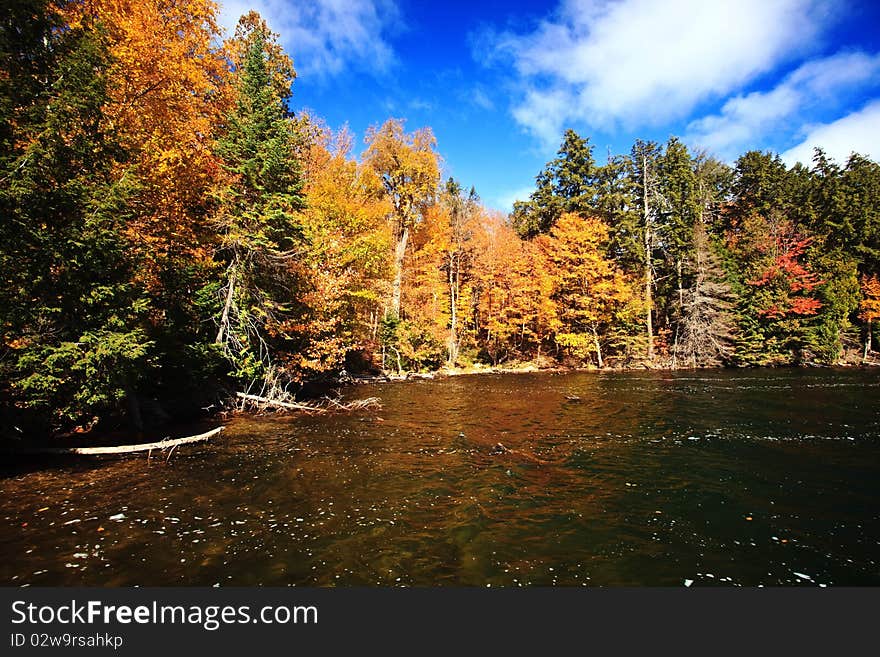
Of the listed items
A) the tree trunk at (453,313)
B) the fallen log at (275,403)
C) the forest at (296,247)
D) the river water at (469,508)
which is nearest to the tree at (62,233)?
the forest at (296,247)

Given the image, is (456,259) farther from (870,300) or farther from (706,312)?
(870,300)

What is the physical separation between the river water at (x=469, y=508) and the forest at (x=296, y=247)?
11.6 feet

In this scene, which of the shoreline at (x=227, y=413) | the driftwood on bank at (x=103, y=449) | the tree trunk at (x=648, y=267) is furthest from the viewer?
the tree trunk at (x=648, y=267)

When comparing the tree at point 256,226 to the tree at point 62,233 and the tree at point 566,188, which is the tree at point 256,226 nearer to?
the tree at point 62,233

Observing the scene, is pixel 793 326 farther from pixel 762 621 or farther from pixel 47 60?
pixel 47 60

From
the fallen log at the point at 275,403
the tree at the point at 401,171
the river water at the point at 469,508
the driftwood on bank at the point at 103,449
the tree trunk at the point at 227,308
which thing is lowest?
the river water at the point at 469,508

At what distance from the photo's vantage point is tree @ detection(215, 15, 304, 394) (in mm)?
15422

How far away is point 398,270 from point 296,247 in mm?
14626

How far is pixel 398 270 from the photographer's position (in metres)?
31.6

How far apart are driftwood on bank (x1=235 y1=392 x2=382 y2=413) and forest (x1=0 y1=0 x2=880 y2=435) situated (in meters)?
0.89

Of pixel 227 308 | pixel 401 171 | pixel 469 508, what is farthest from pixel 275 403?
pixel 401 171

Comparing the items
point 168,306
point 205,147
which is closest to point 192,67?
point 205,147

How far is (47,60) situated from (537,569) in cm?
1505

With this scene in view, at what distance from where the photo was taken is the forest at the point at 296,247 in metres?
8.95
